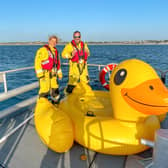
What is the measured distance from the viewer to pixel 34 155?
239 cm

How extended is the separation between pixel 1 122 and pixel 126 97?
91.3 inches

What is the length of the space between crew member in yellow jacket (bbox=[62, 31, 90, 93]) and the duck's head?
66.4 inches

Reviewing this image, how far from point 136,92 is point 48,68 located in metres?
1.83

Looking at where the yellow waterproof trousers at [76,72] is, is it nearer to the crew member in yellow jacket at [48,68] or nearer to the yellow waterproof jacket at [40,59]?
the crew member in yellow jacket at [48,68]

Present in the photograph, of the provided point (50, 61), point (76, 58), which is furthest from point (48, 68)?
point (76, 58)

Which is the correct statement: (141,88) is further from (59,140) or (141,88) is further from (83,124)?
(59,140)

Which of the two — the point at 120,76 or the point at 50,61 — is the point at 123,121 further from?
the point at 50,61

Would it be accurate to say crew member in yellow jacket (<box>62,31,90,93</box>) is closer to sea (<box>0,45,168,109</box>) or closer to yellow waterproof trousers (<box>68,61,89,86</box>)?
yellow waterproof trousers (<box>68,61,89,86</box>)

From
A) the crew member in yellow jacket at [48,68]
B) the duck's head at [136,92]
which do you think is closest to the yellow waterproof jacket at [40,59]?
the crew member in yellow jacket at [48,68]

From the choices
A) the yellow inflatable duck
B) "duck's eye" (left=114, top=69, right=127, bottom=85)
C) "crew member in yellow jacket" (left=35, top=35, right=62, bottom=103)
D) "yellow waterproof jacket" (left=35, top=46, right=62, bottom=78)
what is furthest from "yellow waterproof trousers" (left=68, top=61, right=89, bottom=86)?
"duck's eye" (left=114, top=69, right=127, bottom=85)

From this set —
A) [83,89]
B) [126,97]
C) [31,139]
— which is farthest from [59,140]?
[83,89]

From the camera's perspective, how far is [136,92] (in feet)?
6.93

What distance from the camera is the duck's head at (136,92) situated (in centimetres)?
205

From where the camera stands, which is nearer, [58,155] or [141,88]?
[141,88]
